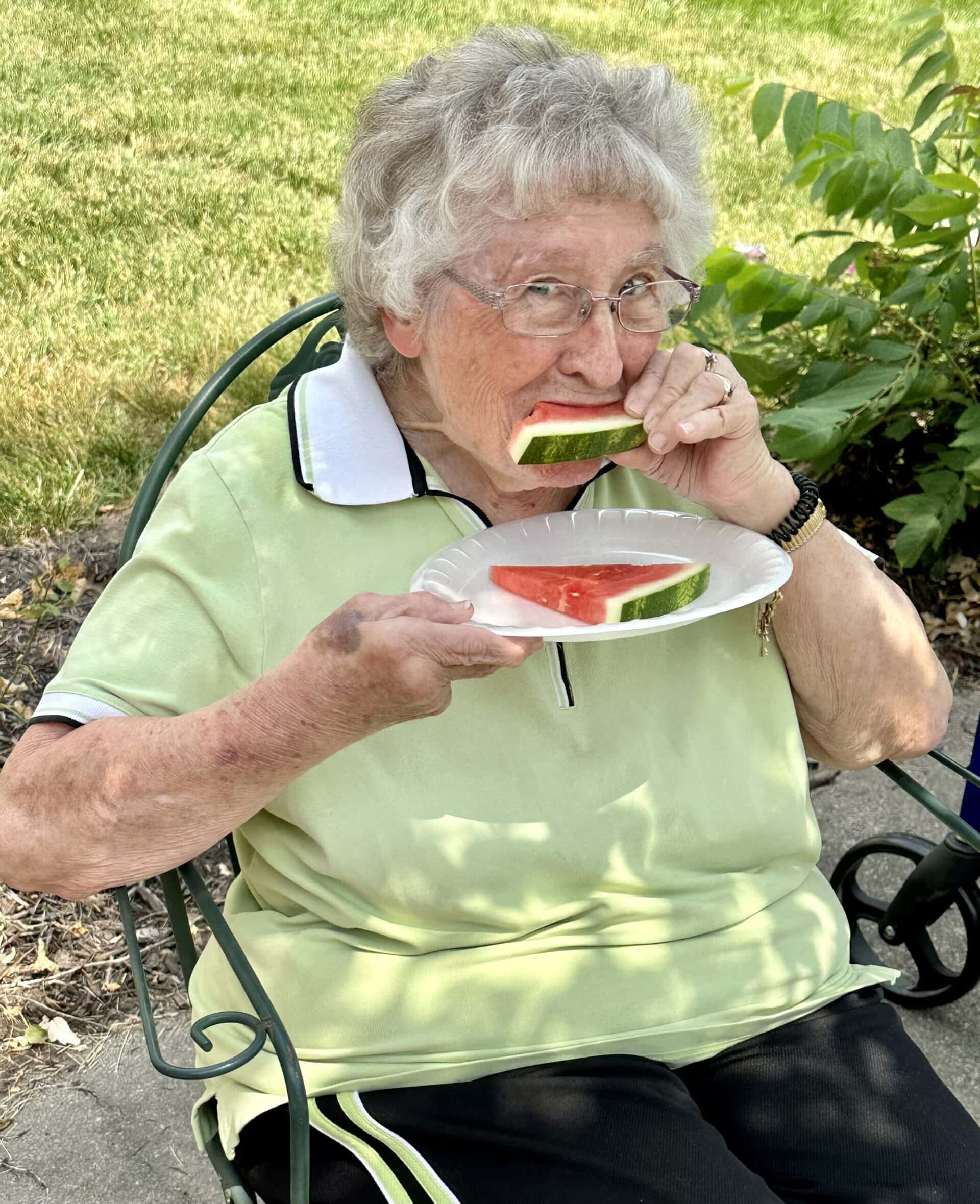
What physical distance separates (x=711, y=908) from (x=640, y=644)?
18.7 inches

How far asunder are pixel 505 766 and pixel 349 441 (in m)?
0.63

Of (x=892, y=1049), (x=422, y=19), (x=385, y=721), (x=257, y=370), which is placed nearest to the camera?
(x=385, y=721)

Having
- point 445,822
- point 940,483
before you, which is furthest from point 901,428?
point 445,822

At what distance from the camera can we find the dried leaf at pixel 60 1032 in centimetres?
298

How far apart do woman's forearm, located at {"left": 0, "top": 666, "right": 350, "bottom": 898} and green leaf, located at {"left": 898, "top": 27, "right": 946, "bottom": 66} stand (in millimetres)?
2503

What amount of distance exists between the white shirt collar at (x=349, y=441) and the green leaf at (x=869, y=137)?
1866mm

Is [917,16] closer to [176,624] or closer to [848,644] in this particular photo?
[848,644]

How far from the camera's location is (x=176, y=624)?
200 cm

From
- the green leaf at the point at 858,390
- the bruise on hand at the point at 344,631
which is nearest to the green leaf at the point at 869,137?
the green leaf at the point at 858,390

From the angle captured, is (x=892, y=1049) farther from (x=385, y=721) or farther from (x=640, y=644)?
(x=385, y=721)

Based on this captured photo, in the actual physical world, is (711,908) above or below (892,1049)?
above

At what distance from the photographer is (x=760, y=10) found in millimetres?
11398

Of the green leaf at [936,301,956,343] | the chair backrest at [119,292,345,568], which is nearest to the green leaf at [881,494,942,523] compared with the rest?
the green leaf at [936,301,956,343]

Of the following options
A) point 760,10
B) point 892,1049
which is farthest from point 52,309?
point 760,10
